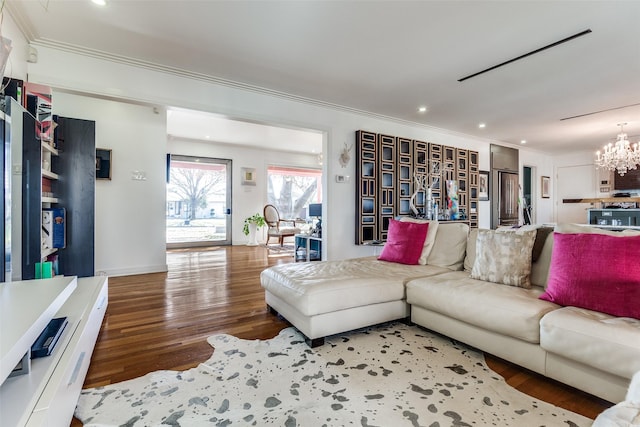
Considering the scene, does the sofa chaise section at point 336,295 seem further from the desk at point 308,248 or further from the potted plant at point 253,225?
the potted plant at point 253,225

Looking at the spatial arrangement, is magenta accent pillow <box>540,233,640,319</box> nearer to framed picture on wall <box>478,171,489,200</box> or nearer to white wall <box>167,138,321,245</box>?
framed picture on wall <box>478,171,489,200</box>

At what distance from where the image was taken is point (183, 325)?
97.7 inches

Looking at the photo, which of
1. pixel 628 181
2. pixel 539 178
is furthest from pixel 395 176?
pixel 628 181

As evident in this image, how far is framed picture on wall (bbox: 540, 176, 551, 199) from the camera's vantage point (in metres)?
8.45

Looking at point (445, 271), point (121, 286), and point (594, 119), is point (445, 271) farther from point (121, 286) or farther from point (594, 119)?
point (594, 119)

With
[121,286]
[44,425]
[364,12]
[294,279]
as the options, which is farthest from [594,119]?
[121,286]

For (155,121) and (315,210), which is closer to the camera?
(155,121)

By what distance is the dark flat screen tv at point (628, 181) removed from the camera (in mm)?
7180

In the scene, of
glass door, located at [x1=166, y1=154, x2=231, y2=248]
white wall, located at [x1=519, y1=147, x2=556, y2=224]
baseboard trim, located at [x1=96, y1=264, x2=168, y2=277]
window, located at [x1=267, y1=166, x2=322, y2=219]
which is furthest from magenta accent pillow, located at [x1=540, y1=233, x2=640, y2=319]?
white wall, located at [x1=519, y1=147, x2=556, y2=224]

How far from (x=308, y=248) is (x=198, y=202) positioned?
3.73m

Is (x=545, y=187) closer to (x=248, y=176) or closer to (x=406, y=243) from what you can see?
(x=406, y=243)

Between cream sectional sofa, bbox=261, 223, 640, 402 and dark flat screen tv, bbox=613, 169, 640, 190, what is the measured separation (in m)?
7.71

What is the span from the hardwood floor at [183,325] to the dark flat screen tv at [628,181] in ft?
28.2

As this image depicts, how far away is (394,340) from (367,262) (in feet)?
2.95
